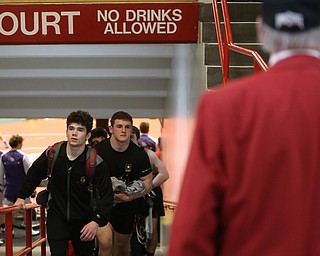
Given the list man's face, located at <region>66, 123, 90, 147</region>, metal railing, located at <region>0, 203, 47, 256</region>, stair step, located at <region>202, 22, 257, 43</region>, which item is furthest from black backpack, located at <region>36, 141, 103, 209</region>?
stair step, located at <region>202, 22, 257, 43</region>

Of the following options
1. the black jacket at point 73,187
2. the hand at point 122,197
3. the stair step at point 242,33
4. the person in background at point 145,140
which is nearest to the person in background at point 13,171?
the person in background at point 145,140

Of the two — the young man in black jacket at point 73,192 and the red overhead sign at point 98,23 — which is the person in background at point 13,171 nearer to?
the red overhead sign at point 98,23

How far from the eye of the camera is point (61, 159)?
6336mm

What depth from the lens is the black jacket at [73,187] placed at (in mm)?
6305

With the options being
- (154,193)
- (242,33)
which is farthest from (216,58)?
(154,193)

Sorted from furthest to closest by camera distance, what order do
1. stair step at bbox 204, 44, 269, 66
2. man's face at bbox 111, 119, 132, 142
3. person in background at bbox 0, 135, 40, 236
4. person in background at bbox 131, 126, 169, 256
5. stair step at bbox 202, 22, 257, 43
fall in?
person in background at bbox 0, 135, 40, 236 → stair step at bbox 202, 22, 257, 43 → person in background at bbox 131, 126, 169, 256 → stair step at bbox 204, 44, 269, 66 → man's face at bbox 111, 119, 132, 142

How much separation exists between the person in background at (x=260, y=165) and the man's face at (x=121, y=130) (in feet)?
16.8

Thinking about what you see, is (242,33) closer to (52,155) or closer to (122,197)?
(122,197)

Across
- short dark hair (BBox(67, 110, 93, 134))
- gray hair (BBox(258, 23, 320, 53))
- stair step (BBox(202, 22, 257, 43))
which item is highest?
stair step (BBox(202, 22, 257, 43))

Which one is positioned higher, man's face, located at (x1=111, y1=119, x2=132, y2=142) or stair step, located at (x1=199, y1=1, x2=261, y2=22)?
stair step, located at (x1=199, y1=1, x2=261, y2=22)

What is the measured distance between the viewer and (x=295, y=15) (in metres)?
2.09

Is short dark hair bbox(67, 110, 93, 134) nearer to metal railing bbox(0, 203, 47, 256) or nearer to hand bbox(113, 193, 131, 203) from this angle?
metal railing bbox(0, 203, 47, 256)

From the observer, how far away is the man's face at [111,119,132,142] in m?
7.22

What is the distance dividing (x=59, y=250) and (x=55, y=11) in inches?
120
